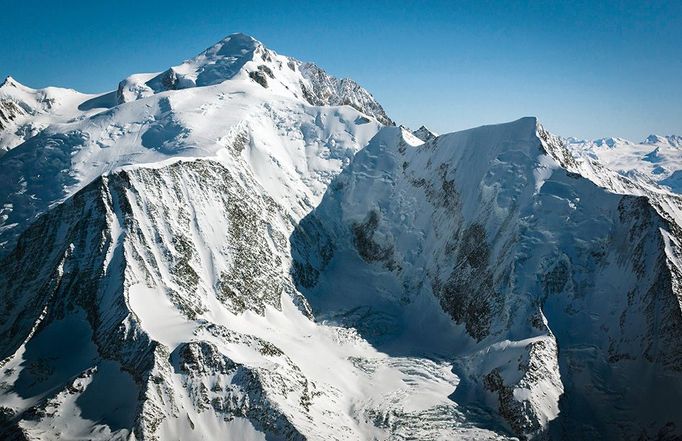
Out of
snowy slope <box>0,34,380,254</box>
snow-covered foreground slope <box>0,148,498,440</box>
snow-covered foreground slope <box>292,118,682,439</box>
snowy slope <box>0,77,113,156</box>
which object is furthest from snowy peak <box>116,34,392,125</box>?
snow-covered foreground slope <box>0,148,498,440</box>

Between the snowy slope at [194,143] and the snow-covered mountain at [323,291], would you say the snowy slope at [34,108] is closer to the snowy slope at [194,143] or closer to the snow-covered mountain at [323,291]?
the snowy slope at [194,143]

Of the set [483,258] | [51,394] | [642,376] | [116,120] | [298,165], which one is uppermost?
[116,120]

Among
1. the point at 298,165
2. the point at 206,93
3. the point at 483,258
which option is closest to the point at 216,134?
the point at 298,165

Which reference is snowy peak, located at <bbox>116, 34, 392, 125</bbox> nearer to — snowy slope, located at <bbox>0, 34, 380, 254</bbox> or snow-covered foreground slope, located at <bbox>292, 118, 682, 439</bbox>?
snowy slope, located at <bbox>0, 34, 380, 254</bbox>

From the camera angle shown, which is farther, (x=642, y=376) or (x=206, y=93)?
(x=206, y=93)

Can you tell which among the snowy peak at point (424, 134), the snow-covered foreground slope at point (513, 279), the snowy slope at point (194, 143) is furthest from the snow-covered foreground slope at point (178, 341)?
the snowy peak at point (424, 134)

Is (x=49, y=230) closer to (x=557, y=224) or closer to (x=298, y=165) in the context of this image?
(x=298, y=165)
